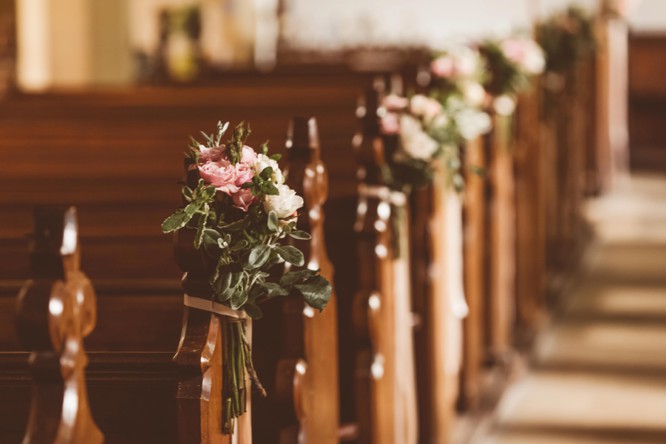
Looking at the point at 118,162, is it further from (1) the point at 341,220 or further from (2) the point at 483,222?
(2) the point at 483,222

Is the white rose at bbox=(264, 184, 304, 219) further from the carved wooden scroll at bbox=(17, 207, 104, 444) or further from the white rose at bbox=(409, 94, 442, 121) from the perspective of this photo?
the white rose at bbox=(409, 94, 442, 121)

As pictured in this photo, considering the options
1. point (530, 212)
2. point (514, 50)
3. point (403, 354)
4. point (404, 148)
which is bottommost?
point (403, 354)

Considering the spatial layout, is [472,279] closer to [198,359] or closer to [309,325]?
[309,325]

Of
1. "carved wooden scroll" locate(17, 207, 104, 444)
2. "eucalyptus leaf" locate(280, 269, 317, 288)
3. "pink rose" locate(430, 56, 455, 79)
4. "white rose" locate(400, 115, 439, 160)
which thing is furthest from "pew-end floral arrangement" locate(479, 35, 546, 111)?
"carved wooden scroll" locate(17, 207, 104, 444)

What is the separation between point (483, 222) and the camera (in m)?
4.89

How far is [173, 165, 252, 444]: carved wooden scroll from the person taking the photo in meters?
1.79

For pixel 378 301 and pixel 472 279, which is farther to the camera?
pixel 472 279

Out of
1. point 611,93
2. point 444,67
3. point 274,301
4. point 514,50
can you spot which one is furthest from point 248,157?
point 611,93

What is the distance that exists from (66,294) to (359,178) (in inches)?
66.6

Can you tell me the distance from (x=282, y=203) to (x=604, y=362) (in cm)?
366

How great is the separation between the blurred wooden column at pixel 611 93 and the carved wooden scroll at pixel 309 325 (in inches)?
251

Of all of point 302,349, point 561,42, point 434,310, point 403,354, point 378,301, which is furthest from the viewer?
point 561,42

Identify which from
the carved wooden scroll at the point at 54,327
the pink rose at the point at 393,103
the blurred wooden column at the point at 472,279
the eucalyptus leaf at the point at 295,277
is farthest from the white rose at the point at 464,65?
the carved wooden scroll at the point at 54,327

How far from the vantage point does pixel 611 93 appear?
30.9ft
